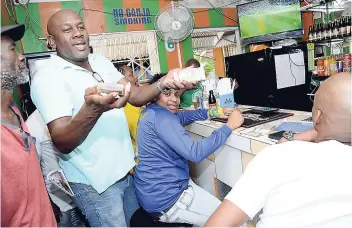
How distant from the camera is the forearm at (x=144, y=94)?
154 cm

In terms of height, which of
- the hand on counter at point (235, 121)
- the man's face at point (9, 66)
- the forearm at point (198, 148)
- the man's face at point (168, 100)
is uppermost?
the man's face at point (9, 66)

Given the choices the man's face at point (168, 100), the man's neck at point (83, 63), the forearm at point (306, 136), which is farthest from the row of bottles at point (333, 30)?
the man's neck at point (83, 63)

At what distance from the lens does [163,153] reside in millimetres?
1774

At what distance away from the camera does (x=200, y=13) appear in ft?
17.8

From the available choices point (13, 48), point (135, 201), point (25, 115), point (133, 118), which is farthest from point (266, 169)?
point (25, 115)

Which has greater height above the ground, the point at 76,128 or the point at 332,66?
the point at 332,66

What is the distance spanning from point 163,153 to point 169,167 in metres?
0.11

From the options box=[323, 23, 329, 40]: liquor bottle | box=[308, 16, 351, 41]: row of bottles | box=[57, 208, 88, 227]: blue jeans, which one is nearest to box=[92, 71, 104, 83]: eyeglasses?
box=[57, 208, 88, 227]: blue jeans

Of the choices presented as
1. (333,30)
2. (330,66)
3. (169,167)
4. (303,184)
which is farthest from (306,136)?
(333,30)

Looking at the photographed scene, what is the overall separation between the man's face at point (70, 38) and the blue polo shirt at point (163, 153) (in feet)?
1.98

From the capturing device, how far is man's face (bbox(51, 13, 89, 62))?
1350 mm

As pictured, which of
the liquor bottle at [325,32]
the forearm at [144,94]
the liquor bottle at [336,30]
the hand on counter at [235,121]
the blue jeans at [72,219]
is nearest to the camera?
the forearm at [144,94]

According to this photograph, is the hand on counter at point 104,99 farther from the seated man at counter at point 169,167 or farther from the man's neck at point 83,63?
the seated man at counter at point 169,167

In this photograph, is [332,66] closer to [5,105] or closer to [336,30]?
[336,30]
